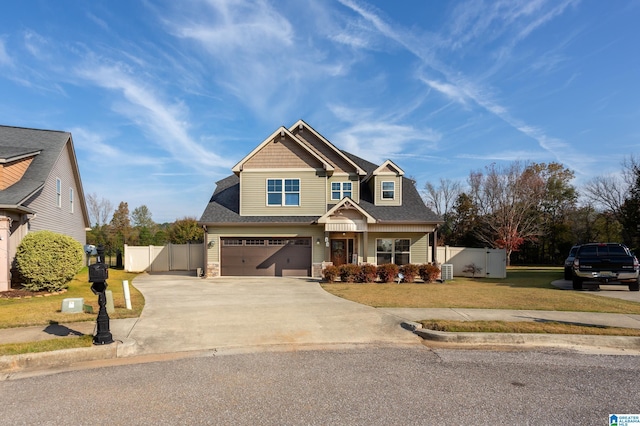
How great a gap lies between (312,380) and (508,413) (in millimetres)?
2473

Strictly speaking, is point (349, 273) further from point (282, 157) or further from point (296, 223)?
point (282, 157)

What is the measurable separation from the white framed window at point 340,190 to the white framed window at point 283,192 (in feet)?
7.36

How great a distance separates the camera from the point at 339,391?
187 inches

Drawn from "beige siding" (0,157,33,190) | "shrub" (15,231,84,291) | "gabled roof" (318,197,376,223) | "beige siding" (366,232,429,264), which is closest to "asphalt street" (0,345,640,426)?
"shrub" (15,231,84,291)

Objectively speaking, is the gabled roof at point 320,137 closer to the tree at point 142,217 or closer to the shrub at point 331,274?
the shrub at point 331,274

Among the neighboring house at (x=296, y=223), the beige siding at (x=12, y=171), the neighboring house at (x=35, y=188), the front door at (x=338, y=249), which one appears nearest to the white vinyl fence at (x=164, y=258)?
the neighboring house at (x=35, y=188)

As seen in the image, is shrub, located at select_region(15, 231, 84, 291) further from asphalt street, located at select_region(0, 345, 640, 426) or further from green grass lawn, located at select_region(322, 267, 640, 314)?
green grass lawn, located at select_region(322, 267, 640, 314)

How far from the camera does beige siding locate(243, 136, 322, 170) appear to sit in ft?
66.4

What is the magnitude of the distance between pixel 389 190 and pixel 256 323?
1466 cm

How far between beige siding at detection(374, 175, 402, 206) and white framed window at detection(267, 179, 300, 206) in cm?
477

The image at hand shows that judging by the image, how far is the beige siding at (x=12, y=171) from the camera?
14.5 m

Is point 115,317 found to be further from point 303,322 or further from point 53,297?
point 53,297

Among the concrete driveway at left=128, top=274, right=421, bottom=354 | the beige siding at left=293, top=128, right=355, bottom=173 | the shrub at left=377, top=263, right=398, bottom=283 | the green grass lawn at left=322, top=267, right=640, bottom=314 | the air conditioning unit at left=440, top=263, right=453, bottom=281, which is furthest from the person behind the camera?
the beige siding at left=293, top=128, right=355, bottom=173

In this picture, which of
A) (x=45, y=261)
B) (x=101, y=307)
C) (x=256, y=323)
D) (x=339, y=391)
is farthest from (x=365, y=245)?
(x=339, y=391)
